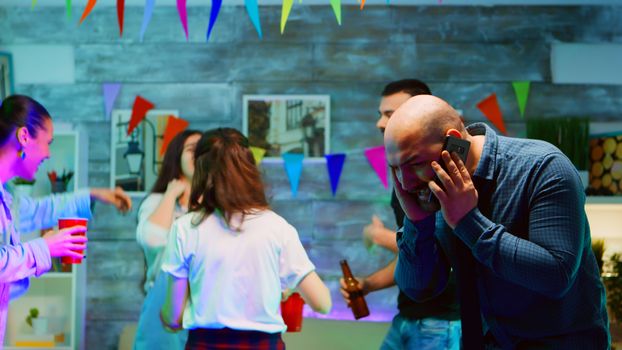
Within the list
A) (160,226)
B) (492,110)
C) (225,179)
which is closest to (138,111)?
(160,226)

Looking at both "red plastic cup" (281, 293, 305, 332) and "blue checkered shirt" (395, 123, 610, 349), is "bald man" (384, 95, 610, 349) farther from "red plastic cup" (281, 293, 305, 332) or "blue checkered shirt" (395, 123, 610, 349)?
"red plastic cup" (281, 293, 305, 332)

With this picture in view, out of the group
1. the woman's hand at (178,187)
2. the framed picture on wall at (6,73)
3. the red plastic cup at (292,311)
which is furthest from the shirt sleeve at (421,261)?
the framed picture on wall at (6,73)

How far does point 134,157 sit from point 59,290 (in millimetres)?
872

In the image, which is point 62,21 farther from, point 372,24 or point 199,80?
point 372,24

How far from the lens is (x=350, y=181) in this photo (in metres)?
5.00

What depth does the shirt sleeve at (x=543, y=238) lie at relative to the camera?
158 cm

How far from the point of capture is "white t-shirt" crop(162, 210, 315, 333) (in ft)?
8.09

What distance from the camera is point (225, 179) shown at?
2.61 meters

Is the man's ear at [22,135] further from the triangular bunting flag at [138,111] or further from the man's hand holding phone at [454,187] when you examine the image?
the triangular bunting flag at [138,111]

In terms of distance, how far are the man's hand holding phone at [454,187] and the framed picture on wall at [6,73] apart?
13.1 feet

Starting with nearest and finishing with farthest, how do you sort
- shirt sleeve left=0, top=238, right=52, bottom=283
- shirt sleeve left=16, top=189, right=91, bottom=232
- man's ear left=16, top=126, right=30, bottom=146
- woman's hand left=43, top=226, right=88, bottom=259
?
shirt sleeve left=0, top=238, right=52, bottom=283
woman's hand left=43, top=226, right=88, bottom=259
man's ear left=16, top=126, right=30, bottom=146
shirt sleeve left=16, top=189, right=91, bottom=232

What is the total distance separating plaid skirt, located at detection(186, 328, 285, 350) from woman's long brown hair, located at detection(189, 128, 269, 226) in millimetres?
310

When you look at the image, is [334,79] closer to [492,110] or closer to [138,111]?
[492,110]

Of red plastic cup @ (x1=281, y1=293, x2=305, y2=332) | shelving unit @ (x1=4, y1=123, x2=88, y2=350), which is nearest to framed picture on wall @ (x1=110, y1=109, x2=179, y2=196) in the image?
shelving unit @ (x1=4, y1=123, x2=88, y2=350)
